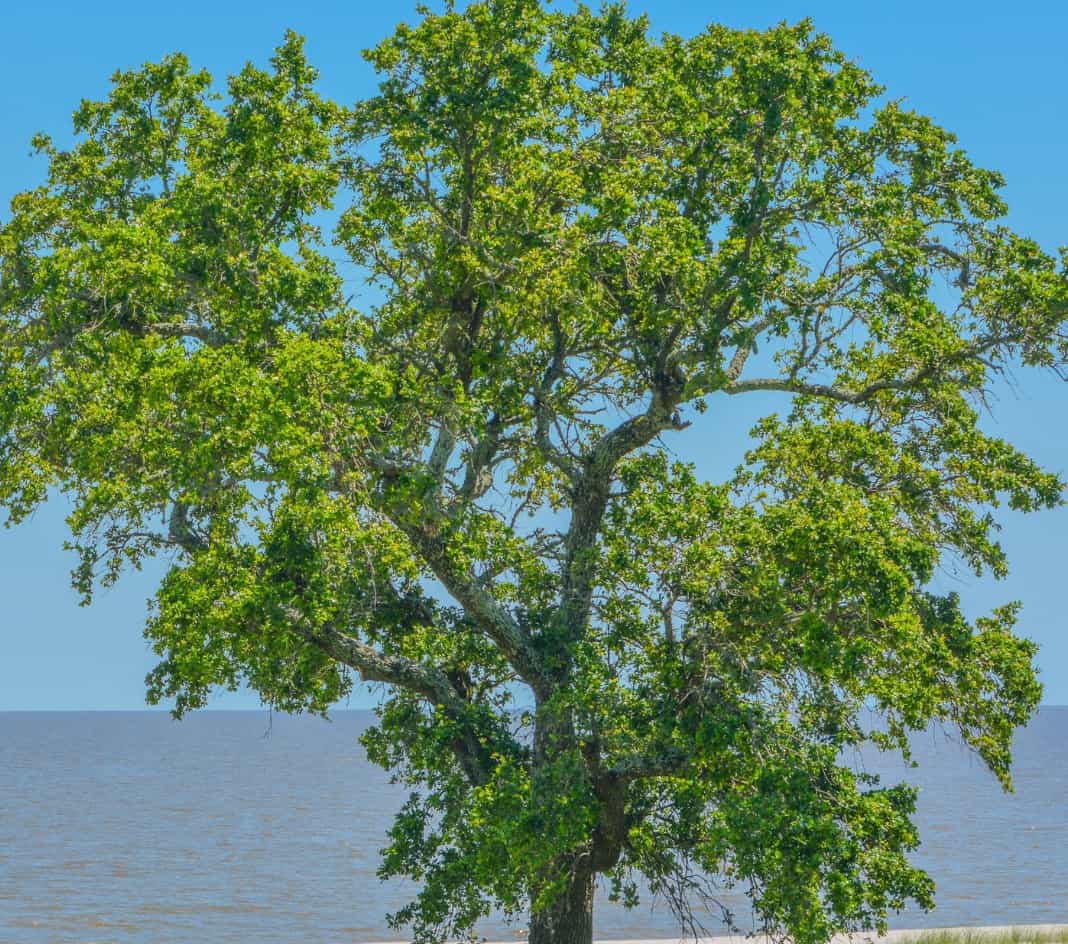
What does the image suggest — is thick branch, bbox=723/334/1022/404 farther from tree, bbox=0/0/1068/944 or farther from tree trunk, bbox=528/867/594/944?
tree trunk, bbox=528/867/594/944

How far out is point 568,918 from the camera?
17.8 m

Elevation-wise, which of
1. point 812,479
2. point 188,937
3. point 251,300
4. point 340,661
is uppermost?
point 251,300

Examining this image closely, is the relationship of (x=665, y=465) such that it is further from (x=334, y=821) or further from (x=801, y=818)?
(x=334, y=821)

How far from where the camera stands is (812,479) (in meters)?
15.6

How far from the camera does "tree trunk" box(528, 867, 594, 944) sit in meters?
17.8

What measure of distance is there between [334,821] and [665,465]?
53.2 m

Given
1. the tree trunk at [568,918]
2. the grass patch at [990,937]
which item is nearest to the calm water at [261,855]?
the grass patch at [990,937]

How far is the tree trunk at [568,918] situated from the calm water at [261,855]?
657cm

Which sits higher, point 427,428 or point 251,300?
point 251,300

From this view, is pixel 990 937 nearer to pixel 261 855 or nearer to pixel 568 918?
pixel 568 918

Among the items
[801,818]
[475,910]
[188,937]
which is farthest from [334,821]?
[801,818]

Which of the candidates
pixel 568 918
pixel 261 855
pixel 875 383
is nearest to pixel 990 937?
pixel 568 918

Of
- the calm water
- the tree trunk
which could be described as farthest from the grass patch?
the tree trunk

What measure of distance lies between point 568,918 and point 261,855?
3829 centimetres
